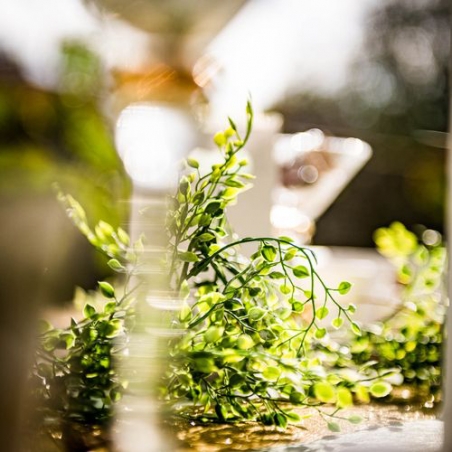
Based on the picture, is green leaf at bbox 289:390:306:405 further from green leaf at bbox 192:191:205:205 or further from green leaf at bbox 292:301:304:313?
green leaf at bbox 192:191:205:205

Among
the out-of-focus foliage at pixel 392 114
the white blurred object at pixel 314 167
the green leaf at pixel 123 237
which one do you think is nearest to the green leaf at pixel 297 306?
the green leaf at pixel 123 237

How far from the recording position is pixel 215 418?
732mm

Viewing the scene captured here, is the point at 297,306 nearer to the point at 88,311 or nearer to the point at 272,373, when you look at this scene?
the point at 272,373

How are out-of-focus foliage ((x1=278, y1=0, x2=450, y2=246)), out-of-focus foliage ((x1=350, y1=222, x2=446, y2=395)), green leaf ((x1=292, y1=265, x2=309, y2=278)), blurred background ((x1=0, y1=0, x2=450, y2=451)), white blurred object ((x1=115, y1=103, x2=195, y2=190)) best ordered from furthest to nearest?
out-of-focus foliage ((x1=278, y1=0, x2=450, y2=246)) → out-of-focus foliage ((x1=350, y1=222, x2=446, y2=395)) → green leaf ((x1=292, y1=265, x2=309, y2=278)) → white blurred object ((x1=115, y1=103, x2=195, y2=190)) → blurred background ((x1=0, y1=0, x2=450, y2=451))

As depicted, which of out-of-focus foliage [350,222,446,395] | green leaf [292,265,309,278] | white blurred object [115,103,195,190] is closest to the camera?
white blurred object [115,103,195,190]

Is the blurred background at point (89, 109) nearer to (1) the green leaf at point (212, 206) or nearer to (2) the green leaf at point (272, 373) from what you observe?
(1) the green leaf at point (212, 206)

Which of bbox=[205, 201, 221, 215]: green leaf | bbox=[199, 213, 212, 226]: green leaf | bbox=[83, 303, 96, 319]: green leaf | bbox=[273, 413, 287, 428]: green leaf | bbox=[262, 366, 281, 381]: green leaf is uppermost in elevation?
bbox=[205, 201, 221, 215]: green leaf

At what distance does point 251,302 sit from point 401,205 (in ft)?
14.5

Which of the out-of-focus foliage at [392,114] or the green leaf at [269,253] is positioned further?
the out-of-focus foliage at [392,114]

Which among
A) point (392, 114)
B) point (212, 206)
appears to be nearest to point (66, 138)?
point (212, 206)

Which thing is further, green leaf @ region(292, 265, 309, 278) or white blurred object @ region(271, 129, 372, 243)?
white blurred object @ region(271, 129, 372, 243)

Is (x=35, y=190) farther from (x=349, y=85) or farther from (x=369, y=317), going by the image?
(x=349, y=85)

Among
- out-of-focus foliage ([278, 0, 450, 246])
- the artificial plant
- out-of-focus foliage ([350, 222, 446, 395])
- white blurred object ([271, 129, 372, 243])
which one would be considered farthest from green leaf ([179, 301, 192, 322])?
out-of-focus foliage ([278, 0, 450, 246])

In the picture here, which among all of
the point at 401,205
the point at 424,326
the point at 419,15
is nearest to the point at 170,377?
the point at 424,326
